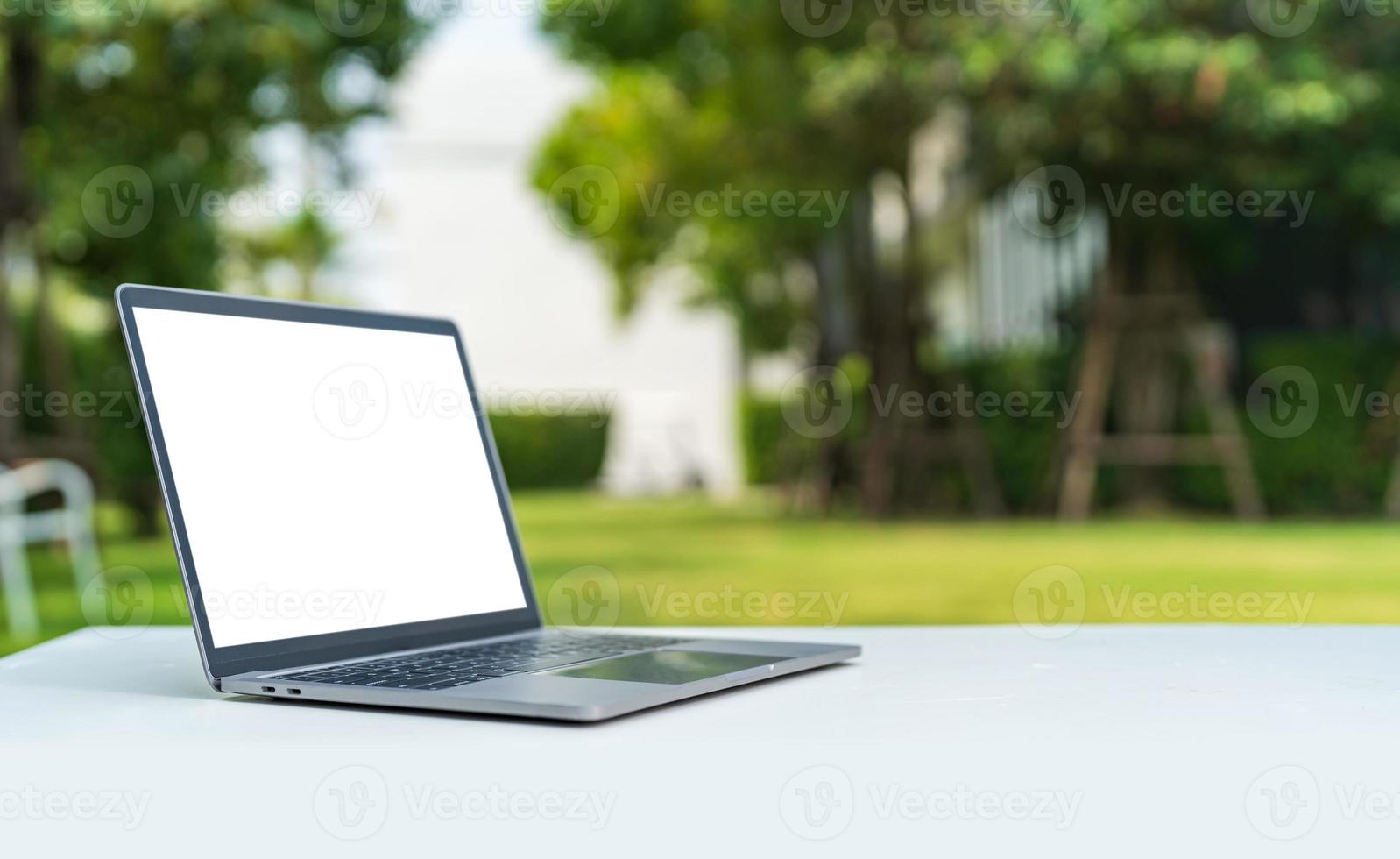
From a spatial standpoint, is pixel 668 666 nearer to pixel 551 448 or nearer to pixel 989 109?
pixel 989 109

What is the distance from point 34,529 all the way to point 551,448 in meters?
11.7

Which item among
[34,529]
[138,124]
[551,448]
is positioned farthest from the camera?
[551,448]

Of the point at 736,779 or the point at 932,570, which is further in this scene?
the point at 932,570

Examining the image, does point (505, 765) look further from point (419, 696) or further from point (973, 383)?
point (973, 383)

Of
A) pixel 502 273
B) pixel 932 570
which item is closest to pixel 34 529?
pixel 932 570

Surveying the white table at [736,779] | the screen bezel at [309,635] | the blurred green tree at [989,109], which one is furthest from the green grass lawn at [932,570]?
the white table at [736,779]

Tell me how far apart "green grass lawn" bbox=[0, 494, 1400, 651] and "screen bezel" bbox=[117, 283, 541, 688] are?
3426 millimetres

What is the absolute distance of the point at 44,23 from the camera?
17.9 ft

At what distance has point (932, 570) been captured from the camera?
628cm

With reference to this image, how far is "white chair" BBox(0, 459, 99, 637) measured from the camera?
15.7 ft

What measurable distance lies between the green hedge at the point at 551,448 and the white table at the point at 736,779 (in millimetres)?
16304

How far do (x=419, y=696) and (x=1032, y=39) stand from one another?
7.39 metres

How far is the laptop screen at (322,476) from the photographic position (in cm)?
95

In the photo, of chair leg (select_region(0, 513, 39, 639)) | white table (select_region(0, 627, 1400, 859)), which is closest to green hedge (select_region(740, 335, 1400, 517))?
chair leg (select_region(0, 513, 39, 639))
